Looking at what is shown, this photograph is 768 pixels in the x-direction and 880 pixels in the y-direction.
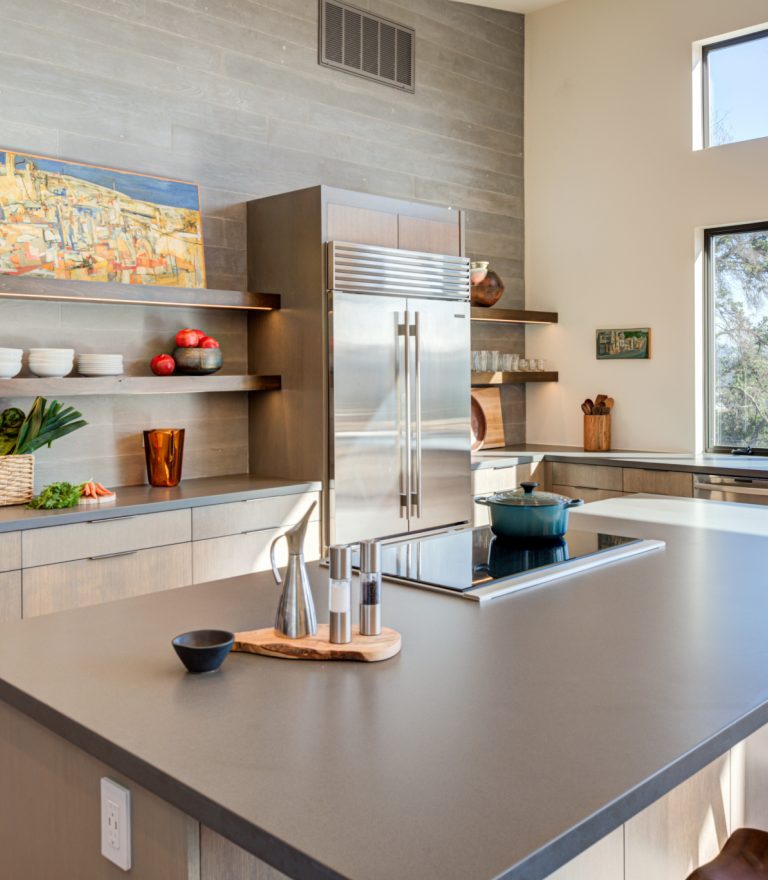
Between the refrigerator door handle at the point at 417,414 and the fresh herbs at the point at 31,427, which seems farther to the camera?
the refrigerator door handle at the point at 417,414

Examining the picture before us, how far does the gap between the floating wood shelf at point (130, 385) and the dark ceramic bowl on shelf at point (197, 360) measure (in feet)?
0.22

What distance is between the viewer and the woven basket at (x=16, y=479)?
3.54 m

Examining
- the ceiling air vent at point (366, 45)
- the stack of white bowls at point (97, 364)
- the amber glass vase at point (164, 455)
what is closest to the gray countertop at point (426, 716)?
the stack of white bowls at point (97, 364)

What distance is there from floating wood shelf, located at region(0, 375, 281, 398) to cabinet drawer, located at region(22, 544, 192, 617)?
2.35 ft

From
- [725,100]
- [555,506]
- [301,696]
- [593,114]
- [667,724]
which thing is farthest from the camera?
[593,114]

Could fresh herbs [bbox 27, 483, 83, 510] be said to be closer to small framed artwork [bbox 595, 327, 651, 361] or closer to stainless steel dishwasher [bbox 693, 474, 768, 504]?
stainless steel dishwasher [bbox 693, 474, 768, 504]

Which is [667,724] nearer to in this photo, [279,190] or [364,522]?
[364,522]

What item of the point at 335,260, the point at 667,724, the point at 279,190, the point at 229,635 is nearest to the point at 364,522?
the point at 335,260

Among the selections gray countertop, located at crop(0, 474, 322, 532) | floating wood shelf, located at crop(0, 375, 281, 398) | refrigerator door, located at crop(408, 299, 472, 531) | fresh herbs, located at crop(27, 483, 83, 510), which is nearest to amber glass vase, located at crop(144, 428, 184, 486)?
gray countertop, located at crop(0, 474, 322, 532)

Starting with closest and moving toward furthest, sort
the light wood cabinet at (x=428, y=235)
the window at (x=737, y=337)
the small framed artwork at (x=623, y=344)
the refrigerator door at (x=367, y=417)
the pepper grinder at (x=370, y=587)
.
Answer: the pepper grinder at (x=370, y=587) → the refrigerator door at (x=367, y=417) → the light wood cabinet at (x=428, y=235) → the window at (x=737, y=337) → the small framed artwork at (x=623, y=344)

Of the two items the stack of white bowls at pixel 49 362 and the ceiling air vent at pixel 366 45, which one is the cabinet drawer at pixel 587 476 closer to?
the ceiling air vent at pixel 366 45

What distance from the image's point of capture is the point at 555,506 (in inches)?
98.3

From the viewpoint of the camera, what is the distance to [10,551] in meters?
3.21

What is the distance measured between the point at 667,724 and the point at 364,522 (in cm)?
323
